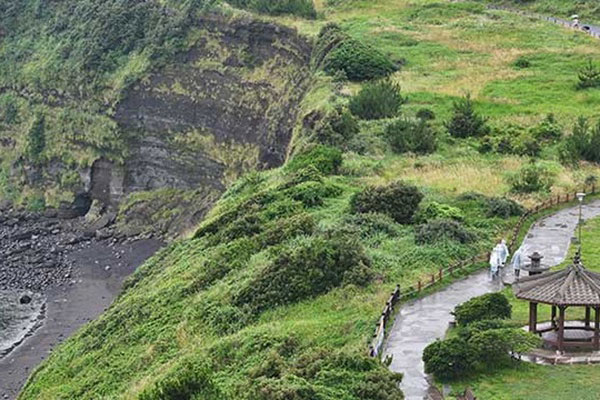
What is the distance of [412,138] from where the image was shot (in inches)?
2226

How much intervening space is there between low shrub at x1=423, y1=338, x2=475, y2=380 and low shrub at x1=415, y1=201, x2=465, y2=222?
46.4ft

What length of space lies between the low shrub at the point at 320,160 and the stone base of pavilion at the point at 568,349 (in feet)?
75.5

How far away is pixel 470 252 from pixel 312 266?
6.57m

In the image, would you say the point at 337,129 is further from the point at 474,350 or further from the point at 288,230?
the point at 474,350

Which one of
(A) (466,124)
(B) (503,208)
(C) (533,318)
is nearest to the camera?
(C) (533,318)

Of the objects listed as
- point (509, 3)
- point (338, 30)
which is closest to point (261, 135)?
point (338, 30)

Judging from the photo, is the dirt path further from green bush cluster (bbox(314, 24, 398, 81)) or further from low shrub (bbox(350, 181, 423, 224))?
low shrub (bbox(350, 181, 423, 224))

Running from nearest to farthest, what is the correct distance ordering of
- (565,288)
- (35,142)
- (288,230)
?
1. (565,288)
2. (288,230)
3. (35,142)

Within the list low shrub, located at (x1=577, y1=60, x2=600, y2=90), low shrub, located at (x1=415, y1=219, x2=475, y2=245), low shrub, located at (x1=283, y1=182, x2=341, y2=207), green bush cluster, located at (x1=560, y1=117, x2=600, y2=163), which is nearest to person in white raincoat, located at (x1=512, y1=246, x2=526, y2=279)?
low shrub, located at (x1=415, y1=219, x2=475, y2=245)

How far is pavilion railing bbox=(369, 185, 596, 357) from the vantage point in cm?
3103

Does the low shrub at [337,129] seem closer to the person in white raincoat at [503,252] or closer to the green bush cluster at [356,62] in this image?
the green bush cluster at [356,62]

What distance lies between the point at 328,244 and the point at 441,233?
16.7 ft

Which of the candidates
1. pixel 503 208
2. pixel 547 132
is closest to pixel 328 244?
pixel 503 208

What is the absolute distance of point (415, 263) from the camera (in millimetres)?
38688
